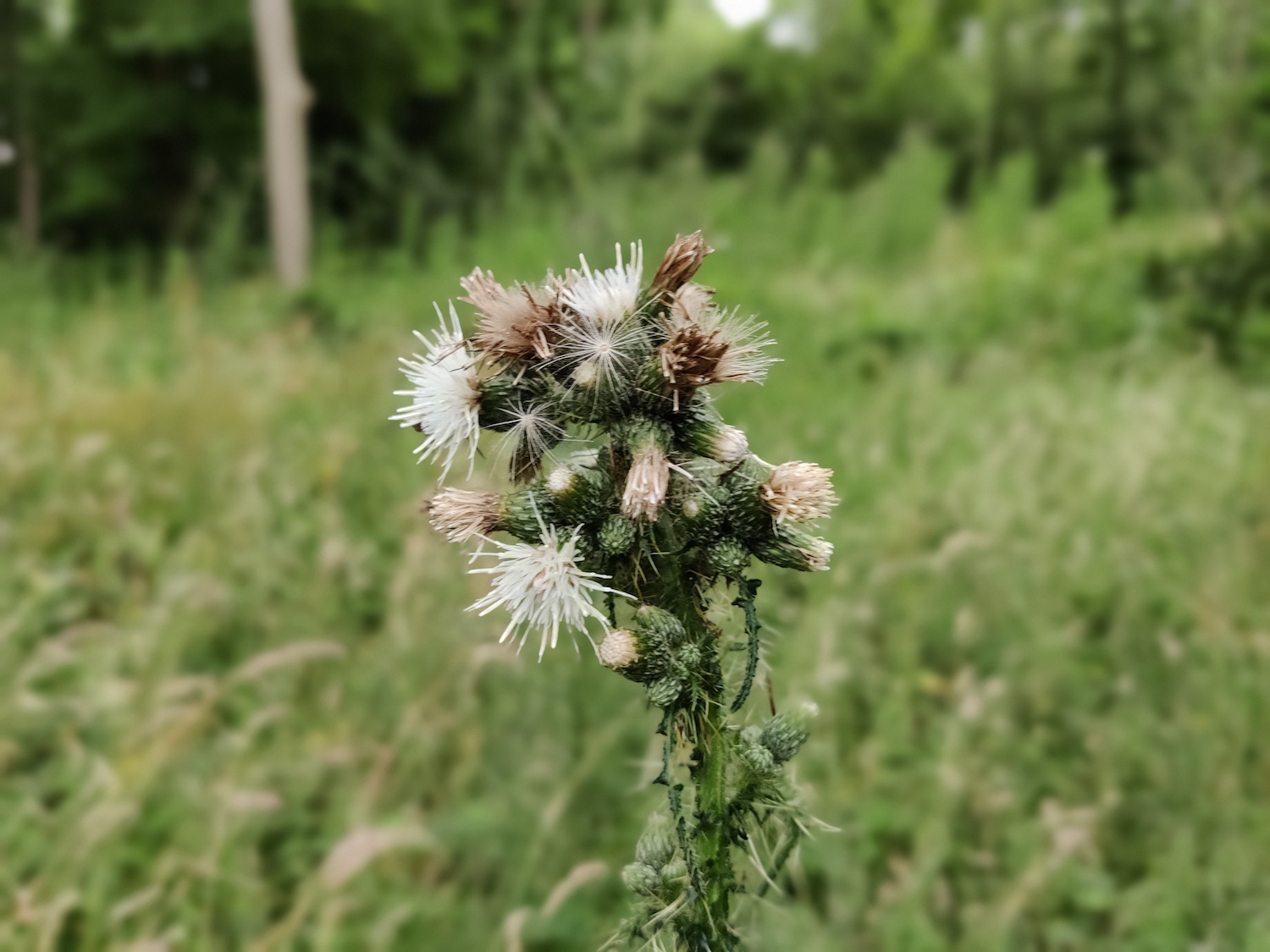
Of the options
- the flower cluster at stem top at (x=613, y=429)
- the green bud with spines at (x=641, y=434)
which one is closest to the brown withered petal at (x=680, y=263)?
the flower cluster at stem top at (x=613, y=429)

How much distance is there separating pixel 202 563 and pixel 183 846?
4.66ft

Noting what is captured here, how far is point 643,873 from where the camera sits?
2.82 ft

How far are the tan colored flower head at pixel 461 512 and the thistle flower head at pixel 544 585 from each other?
6 cm

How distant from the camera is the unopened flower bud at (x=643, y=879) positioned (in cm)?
85

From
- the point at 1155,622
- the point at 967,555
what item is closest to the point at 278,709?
the point at 967,555

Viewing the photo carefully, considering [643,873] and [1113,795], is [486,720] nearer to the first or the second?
[1113,795]

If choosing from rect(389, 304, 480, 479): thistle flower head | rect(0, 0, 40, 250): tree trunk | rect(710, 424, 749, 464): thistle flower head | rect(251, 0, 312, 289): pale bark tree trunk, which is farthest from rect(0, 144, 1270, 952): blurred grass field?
rect(0, 0, 40, 250): tree trunk

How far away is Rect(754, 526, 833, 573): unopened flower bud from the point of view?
2.73 feet

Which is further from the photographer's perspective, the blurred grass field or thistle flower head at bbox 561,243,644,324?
the blurred grass field

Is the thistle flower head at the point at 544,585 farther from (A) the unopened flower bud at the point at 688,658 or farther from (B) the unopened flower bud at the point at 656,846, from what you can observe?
(B) the unopened flower bud at the point at 656,846

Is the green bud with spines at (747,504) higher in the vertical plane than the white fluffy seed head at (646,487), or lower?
higher

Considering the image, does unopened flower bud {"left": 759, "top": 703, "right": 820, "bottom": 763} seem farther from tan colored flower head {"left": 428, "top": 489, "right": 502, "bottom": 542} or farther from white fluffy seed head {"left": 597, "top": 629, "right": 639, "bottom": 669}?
tan colored flower head {"left": 428, "top": 489, "right": 502, "bottom": 542}

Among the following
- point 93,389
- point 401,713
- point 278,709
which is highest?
point 93,389

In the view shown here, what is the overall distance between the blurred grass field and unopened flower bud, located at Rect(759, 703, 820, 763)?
0.09 metres
